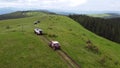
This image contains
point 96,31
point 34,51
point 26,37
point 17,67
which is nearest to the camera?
point 17,67

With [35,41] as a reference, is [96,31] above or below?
below

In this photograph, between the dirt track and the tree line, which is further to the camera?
the tree line

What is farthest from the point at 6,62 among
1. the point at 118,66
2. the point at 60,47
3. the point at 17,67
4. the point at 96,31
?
the point at 96,31

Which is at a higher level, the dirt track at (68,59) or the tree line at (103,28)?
the dirt track at (68,59)

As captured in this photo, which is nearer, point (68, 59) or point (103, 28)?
point (68, 59)

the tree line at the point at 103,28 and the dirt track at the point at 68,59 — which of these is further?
the tree line at the point at 103,28

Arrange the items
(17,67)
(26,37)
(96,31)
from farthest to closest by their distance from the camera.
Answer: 1. (96,31)
2. (26,37)
3. (17,67)

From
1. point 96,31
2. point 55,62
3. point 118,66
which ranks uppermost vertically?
point 55,62

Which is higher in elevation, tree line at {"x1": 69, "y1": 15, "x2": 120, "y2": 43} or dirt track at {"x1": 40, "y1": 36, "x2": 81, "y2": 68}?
dirt track at {"x1": 40, "y1": 36, "x2": 81, "y2": 68}

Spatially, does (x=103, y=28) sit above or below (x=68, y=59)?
below

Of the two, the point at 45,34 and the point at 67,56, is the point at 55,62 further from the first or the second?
the point at 45,34

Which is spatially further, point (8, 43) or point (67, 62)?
point (8, 43)
